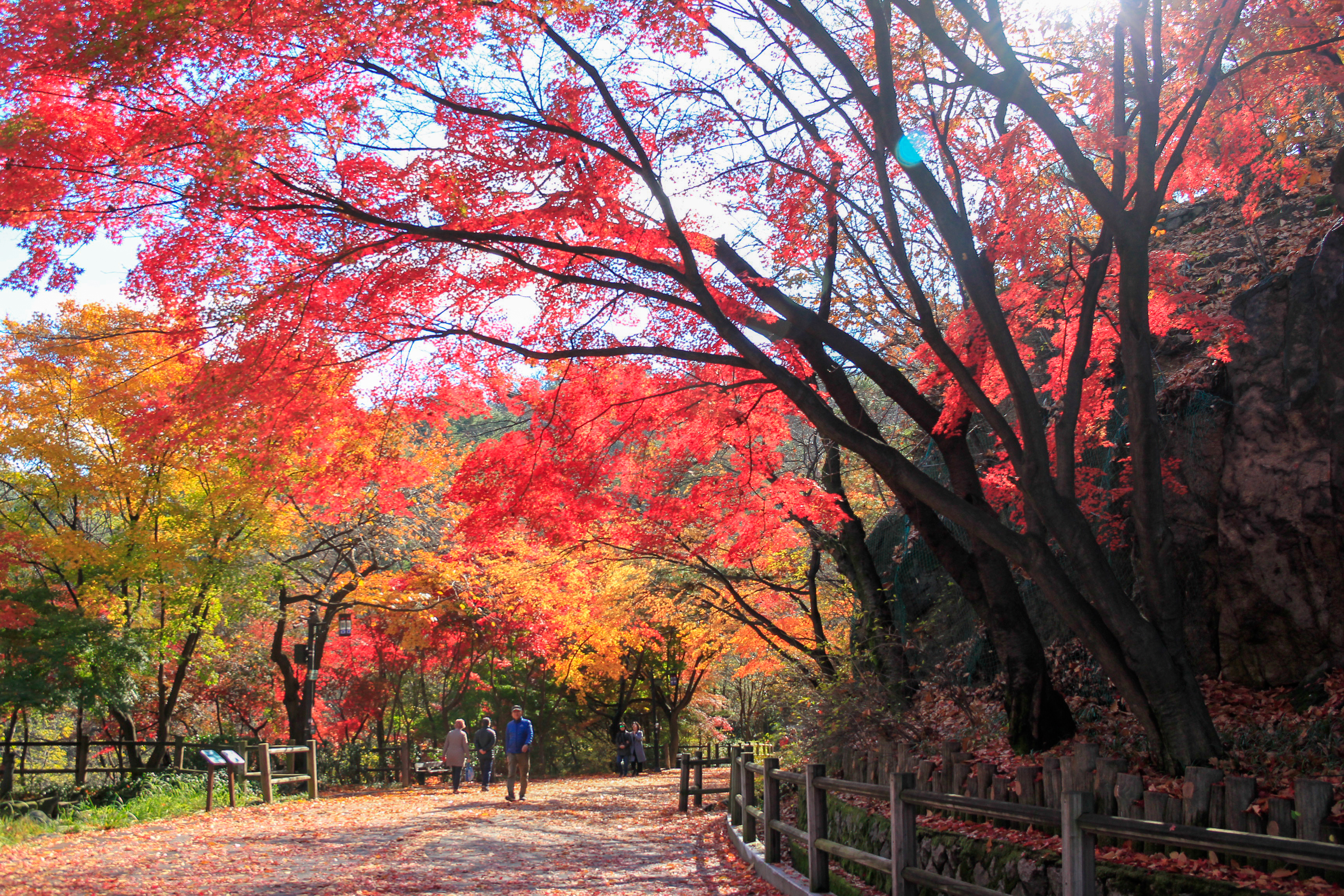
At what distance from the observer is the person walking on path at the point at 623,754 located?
85.5ft

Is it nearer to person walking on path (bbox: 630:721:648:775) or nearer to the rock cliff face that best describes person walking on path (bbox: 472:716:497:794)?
person walking on path (bbox: 630:721:648:775)

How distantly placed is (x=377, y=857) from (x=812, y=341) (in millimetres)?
6841

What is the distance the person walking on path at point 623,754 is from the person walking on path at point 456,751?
318 inches

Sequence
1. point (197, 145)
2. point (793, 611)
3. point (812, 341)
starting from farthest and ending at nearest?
point (793, 611)
point (812, 341)
point (197, 145)

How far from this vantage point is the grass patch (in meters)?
11.2

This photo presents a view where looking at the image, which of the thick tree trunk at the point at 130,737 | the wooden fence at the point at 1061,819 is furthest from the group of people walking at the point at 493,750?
the wooden fence at the point at 1061,819

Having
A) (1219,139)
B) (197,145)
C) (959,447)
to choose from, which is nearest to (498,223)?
(197,145)

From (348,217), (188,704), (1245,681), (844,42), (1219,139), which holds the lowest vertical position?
(188,704)

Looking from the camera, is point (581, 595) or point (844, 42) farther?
point (581, 595)

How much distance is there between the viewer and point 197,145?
6.49 metres

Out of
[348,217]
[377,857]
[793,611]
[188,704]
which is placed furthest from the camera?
A: [188,704]

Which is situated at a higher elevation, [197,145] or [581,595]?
[197,145]

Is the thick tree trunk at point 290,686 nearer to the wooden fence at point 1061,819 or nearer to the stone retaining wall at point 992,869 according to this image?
the stone retaining wall at point 992,869

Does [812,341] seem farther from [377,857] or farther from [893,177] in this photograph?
[377,857]
